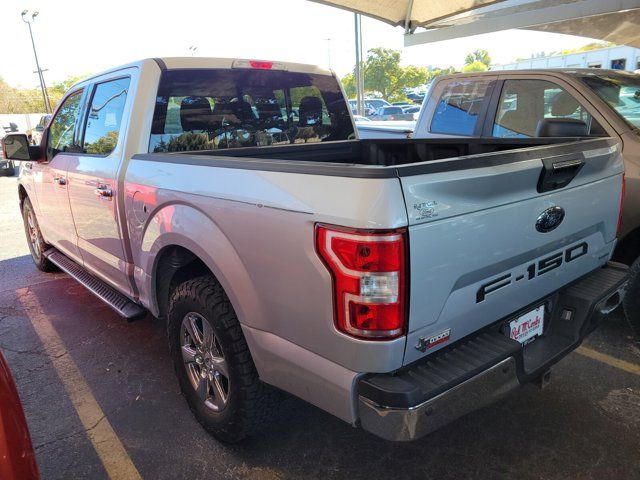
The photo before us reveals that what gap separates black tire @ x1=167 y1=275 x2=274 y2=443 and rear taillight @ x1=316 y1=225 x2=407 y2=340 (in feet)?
2.42

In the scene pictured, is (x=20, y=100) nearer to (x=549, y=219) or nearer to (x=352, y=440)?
(x=352, y=440)

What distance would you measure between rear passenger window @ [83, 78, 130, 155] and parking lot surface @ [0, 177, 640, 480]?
61.0 inches

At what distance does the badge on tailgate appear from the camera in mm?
1965

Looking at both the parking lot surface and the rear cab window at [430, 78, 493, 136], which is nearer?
the parking lot surface

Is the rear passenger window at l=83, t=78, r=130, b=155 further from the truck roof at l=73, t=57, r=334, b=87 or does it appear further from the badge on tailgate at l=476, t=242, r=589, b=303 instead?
the badge on tailgate at l=476, t=242, r=589, b=303

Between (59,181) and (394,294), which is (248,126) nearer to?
(59,181)

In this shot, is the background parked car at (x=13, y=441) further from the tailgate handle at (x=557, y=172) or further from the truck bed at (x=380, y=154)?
the tailgate handle at (x=557, y=172)

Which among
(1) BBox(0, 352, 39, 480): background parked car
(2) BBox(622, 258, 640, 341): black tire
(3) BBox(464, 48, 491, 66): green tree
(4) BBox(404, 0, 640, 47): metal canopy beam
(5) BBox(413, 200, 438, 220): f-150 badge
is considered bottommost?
(2) BBox(622, 258, 640, 341): black tire

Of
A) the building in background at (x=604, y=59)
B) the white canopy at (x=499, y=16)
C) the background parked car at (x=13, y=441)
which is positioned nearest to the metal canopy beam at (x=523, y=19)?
the white canopy at (x=499, y=16)

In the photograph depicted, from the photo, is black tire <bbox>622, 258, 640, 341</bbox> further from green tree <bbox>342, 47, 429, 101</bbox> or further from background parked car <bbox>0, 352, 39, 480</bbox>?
green tree <bbox>342, 47, 429, 101</bbox>

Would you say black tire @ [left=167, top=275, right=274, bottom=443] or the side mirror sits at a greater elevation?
the side mirror

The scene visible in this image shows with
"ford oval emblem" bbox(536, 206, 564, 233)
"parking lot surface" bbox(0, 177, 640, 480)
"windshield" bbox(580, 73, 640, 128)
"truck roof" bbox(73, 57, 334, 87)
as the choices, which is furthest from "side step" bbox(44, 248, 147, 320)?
"windshield" bbox(580, 73, 640, 128)

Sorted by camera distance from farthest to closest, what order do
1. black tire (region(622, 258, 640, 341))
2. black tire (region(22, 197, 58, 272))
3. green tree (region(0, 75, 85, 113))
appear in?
green tree (region(0, 75, 85, 113))
black tire (region(22, 197, 58, 272))
black tire (region(622, 258, 640, 341))

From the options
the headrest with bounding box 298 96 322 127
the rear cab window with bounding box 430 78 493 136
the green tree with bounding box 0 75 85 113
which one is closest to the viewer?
the headrest with bounding box 298 96 322 127
